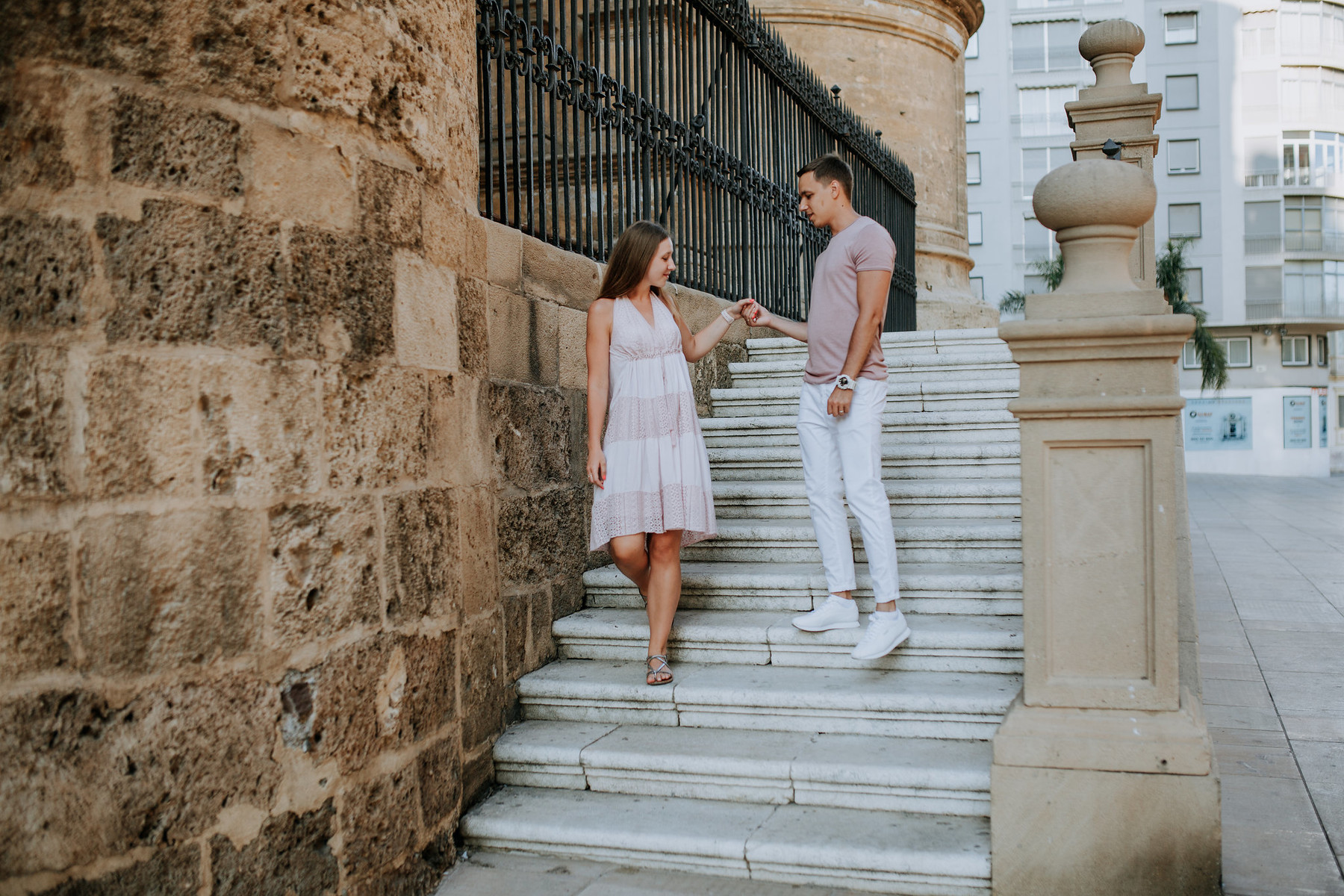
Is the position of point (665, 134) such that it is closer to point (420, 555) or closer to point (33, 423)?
Answer: point (420, 555)

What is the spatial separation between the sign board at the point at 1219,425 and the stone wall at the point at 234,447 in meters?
40.6

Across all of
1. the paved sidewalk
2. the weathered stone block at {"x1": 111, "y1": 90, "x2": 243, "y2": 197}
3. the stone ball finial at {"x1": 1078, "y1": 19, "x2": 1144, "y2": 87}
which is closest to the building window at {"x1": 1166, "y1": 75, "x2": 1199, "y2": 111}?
the paved sidewalk

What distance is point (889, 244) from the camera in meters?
4.21

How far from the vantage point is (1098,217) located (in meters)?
3.14

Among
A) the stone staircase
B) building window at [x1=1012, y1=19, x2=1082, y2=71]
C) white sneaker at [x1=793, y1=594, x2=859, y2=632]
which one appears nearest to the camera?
the stone staircase

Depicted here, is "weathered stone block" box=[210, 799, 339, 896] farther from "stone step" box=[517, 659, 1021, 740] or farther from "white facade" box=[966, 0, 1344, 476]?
"white facade" box=[966, 0, 1344, 476]

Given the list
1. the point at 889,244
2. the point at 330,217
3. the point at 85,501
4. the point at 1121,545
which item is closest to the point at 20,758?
the point at 85,501

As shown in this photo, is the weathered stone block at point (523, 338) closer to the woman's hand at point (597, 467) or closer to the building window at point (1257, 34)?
the woman's hand at point (597, 467)

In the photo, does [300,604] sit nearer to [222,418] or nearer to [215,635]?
[215,635]

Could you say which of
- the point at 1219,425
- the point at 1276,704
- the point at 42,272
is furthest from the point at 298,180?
the point at 1219,425

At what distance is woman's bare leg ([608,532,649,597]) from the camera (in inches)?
165

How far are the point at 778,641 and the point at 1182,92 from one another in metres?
44.9

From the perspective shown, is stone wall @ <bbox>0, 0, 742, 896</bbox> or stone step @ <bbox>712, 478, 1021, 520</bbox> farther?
stone step @ <bbox>712, 478, 1021, 520</bbox>

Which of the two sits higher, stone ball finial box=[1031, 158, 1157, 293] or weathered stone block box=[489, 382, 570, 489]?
stone ball finial box=[1031, 158, 1157, 293]
